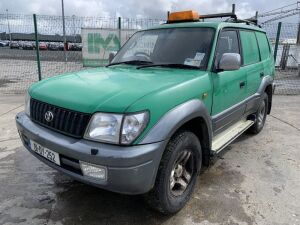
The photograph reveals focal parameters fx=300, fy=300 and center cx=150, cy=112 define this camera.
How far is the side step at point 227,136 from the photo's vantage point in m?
3.54

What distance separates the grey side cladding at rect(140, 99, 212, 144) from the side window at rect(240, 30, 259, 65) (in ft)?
5.84

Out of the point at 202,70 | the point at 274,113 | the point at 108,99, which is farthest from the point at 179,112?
the point at 274,113

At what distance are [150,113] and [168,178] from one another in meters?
0.66

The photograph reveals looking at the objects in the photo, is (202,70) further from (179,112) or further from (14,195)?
(14,195)

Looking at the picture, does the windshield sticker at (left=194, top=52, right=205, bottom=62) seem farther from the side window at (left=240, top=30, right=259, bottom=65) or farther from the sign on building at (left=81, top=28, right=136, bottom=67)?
the sign on building at (left=81, top=28, right=136, bottom=67)

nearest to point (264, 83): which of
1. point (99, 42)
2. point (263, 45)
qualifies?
point (263, 45)

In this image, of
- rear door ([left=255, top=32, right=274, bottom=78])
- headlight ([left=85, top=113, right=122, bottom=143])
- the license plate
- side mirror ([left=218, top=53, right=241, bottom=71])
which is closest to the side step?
side mirror ([left=218, top=53, right=241, bottom=71])

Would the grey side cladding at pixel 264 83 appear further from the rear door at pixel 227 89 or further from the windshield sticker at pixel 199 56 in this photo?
the windshield sticker at pixel 199 56

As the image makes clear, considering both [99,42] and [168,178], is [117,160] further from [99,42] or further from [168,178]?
[99,42]

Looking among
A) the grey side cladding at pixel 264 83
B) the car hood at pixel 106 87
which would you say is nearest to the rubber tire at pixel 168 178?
the car hood at pixel 106 87

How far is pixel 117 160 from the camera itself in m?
2.29

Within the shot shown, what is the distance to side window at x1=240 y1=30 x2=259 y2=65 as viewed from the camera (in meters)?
4.38

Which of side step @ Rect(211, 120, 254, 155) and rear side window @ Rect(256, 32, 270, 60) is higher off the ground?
rear side window @ Rect(256, 32, 270, 60)

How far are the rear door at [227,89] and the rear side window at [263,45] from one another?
1103 millimetres
